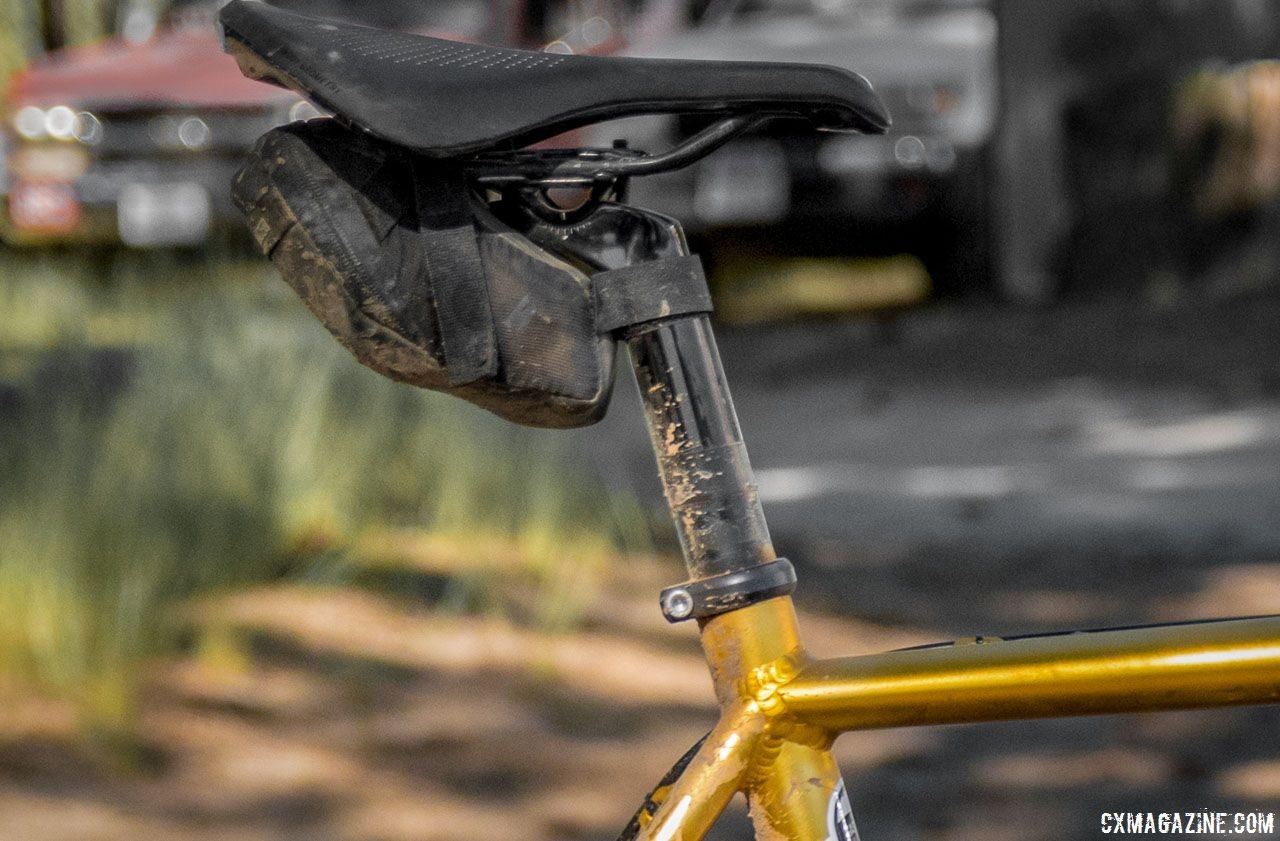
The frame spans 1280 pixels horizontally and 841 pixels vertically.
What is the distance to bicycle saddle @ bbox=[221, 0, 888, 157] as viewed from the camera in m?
1.26

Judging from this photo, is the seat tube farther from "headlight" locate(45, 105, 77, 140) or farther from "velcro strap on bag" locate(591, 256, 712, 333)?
"headlight" locate(45, 105, 77, 140)

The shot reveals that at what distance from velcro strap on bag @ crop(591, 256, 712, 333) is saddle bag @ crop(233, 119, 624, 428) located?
0.02 m

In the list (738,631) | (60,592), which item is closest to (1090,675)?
(738,631)

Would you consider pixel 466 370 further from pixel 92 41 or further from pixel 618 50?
pixel 92 41

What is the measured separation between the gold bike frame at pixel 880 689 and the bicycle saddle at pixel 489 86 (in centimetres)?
39

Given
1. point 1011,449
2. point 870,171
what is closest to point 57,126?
point 870,171

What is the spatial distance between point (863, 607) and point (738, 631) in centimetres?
312

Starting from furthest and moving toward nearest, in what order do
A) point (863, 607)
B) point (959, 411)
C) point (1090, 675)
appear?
Result: 1. point (959, 411)
2. point (863, 607)
3. point (1090, 675)

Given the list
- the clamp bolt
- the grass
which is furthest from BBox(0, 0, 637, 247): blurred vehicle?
the clamp bolt

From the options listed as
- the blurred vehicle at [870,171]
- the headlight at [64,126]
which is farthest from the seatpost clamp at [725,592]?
the headlight at [64,126]

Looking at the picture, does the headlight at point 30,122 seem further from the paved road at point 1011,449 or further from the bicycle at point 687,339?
the bicycle at point 687,339

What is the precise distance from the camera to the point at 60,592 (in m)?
3.69

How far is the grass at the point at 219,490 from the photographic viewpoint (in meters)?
3.73

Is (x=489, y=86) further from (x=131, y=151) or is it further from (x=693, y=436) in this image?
(x=131, y=151)
